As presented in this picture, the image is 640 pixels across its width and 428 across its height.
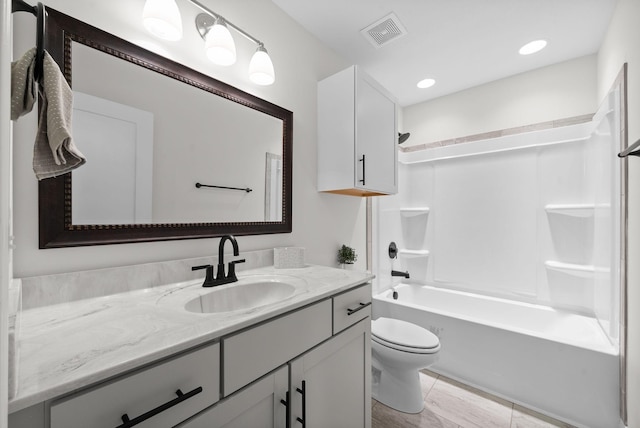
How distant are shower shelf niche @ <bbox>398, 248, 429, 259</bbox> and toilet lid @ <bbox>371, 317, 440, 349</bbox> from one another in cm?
114

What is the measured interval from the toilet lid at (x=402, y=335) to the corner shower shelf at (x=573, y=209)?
153 centimetres

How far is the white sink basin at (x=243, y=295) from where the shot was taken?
1.06 meters

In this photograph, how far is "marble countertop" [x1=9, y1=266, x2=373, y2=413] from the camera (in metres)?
0.49

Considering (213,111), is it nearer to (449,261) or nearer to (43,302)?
(43,302)

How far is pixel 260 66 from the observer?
1419 millimetres

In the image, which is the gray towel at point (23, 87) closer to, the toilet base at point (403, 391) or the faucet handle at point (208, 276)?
the faucet handle at point (208, 276)

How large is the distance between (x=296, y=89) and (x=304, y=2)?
474 mm

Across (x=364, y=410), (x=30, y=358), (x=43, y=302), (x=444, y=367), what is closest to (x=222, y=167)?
(x=43, y=302)

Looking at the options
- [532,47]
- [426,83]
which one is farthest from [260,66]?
[532,47]

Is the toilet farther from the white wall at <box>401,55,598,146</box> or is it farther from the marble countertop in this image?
the white wall at <box>401,55,598,146</box>

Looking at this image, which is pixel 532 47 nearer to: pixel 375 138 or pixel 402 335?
pixel 375 138

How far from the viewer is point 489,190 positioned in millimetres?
2621

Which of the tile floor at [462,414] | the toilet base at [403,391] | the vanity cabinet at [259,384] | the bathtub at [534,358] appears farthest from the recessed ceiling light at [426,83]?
the tile floor at [462,414]

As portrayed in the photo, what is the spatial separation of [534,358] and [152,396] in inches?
83.8
